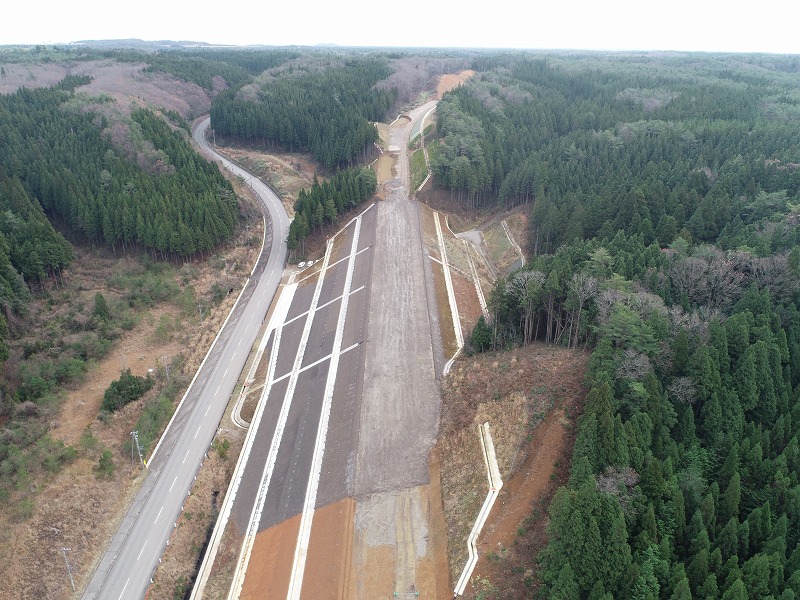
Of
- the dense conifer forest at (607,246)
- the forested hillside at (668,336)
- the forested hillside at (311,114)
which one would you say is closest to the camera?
the forested hillside at (668,336)

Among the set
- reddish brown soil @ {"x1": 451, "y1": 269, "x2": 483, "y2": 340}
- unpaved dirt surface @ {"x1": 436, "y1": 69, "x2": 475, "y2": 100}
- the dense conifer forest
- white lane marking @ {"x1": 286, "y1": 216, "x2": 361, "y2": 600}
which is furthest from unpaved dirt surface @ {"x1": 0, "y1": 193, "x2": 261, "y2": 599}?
unpaved dirt surface @ {"x1": 436, "y1": 69, "x2": 475, "y2": 100}

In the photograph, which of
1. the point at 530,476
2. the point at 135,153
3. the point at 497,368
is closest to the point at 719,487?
the point at 530,476

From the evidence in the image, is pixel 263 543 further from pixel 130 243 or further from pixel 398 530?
pixel 130 243

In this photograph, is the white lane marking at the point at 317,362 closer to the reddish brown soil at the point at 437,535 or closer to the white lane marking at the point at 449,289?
the white lane marking at the point at 449,289

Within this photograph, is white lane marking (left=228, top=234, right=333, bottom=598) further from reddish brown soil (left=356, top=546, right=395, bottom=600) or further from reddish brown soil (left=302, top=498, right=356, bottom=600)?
reddish brown soil (left=356, top=546, right=395, bottom=600)

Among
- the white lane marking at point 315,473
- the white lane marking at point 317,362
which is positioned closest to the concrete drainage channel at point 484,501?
the white lane marking at point 315,473

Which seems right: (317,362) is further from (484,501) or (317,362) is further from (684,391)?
(684,391)

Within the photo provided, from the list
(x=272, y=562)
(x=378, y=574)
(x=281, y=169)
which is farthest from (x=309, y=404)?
(x=281, y=169)
